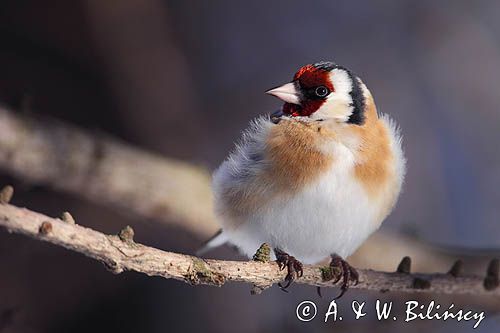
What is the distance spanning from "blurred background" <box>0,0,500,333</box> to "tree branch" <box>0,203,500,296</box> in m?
1.02

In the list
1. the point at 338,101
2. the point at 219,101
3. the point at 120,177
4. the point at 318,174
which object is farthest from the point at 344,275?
the point at 219,101

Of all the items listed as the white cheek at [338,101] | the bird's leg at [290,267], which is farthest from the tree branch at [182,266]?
the white cheek at [338,101]

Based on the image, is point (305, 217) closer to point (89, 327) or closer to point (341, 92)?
point (341, 92)

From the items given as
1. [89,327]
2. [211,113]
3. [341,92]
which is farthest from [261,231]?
[211,113]

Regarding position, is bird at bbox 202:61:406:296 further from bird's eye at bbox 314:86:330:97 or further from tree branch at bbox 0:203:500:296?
tree branch at bbox 0:203:500:296

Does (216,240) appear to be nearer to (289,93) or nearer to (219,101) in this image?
(289,93)

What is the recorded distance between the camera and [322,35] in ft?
15.6

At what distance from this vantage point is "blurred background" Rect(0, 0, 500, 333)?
149 inches

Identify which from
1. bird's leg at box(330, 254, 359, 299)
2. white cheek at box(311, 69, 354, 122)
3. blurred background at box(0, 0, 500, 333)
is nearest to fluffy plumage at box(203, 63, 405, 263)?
white cheek at box(311, 69, 354, 122)

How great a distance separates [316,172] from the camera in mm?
2381

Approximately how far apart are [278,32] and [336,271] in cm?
272

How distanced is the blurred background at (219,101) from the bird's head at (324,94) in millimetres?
1292

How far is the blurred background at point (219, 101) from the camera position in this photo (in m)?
3.78

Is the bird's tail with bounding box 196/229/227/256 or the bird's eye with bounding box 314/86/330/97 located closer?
the bird's eye with bounding box 314/86/330/97
